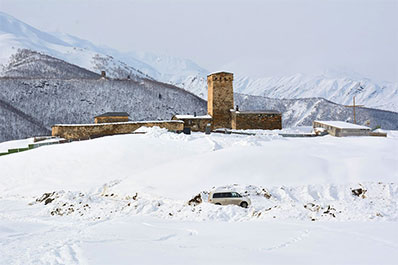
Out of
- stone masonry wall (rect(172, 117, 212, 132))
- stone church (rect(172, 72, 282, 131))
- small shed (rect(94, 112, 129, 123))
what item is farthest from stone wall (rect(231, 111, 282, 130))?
small shed (rect(94, 112, 129, 123))

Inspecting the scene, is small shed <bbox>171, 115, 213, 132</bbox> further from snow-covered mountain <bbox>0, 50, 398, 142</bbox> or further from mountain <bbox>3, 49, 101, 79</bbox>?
mountain <bbox>3, 49, 101, 79</bbox>

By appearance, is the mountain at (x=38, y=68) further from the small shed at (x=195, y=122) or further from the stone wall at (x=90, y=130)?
the stone wall at (x=90, y=130)

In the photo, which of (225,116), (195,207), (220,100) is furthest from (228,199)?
(220,100)

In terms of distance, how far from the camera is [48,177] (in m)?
23.9

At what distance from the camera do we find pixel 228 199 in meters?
15.8

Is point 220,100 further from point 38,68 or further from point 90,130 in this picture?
point 38,68

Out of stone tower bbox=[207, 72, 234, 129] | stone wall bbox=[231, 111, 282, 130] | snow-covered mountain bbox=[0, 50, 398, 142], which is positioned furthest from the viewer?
snow-covered mountain bbox=[0, 50, 398, 142]

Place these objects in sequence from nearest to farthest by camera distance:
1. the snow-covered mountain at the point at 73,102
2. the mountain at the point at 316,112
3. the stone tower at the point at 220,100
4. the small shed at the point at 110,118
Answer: the small shed at the point at 110,118 → the stone tower at the point at 220,100 → the snow-covered mountain at the point at 73,102 → the mountain at the point at 316,112

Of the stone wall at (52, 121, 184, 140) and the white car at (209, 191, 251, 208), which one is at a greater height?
the stone wall at (52, 121, 184, 140)

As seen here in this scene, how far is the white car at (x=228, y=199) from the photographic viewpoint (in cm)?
1574

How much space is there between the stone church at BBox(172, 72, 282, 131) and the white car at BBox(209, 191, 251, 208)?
104 ft

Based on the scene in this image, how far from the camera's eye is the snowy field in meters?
9.38

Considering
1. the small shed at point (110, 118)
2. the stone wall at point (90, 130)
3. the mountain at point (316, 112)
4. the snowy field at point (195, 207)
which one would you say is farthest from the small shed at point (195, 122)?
the mountain at point (316, 112)

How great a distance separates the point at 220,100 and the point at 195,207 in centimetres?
3735
